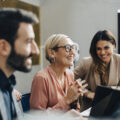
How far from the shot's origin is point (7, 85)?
2.82 feet

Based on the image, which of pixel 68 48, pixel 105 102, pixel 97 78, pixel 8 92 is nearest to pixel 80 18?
pixel 97 78

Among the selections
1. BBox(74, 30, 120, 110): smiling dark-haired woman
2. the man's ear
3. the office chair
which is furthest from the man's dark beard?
BBox(74, 30, 120, 110): smiling dark-haired woman

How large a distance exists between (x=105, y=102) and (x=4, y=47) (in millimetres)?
→ 610

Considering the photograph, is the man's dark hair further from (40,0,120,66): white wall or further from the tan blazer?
(40,0,120,66): white wall

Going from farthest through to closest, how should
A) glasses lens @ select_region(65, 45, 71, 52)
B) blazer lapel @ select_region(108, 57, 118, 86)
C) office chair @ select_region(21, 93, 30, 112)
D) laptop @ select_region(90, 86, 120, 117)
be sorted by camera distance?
blazer lapel @ select_region(108, 57, 118, 86)
office chair @ select_region(21, 93, 30, 112)
glasses lens @ select_region(65, 45, 71, 52)
laptop @ select_region(90, 86, 120, 117)

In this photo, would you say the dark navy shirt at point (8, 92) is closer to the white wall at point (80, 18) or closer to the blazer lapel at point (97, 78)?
the blazer lapel at point (97, 78)

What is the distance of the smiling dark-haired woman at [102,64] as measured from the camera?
6.83ft

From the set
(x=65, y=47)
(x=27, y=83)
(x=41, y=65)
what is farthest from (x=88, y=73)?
(x=41, y=65)

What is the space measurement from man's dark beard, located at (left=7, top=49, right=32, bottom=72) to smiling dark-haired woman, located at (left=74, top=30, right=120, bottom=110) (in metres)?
1.34

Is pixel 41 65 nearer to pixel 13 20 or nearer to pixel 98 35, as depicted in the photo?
pixel 98 35

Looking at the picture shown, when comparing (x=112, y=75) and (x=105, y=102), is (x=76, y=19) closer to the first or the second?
(x=112, y=75)

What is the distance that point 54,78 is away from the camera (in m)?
1.62

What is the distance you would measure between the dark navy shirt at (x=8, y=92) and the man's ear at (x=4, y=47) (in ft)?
0.32

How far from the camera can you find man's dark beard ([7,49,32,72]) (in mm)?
739
